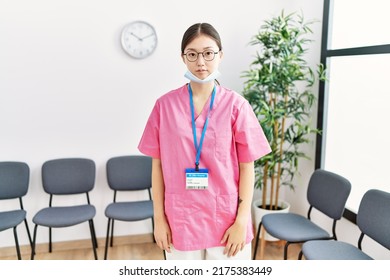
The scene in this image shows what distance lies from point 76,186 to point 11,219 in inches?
20.3

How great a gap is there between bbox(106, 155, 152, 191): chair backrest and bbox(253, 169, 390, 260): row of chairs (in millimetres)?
1059

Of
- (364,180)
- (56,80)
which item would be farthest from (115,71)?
(364,180)

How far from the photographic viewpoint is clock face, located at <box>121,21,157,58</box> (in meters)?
2.62

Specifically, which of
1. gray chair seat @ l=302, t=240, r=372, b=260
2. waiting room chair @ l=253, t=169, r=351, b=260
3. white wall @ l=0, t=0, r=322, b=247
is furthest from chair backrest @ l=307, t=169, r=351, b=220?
white wall @ l=0, t=0, r=322, b=247

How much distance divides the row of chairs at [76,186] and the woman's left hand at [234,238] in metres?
1.22

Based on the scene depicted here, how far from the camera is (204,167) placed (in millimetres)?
1288

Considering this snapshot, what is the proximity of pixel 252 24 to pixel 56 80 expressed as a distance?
1728 millimetres

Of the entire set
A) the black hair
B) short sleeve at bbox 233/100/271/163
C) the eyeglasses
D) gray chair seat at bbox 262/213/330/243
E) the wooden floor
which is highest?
the black hair

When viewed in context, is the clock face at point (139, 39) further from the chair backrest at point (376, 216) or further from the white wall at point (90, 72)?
the chair backrest at point (376, 216)

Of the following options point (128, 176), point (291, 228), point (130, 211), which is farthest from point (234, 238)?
point (128, 176)

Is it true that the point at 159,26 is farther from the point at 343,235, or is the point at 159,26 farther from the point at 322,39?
the point at 343,235

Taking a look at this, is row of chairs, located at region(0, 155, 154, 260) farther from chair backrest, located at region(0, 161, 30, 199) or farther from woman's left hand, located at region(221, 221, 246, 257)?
woman's left hand, located at region(221, 221, 246, 257)

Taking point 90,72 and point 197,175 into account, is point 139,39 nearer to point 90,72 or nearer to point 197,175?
point 90,72

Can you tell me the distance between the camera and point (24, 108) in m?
2.55
